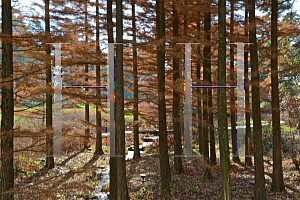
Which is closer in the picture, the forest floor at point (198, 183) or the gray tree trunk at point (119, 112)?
the gray tree trunk at point (119, 112)

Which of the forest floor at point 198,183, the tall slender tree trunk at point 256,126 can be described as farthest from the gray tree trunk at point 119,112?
the tall slender tree trunk at point 256,126

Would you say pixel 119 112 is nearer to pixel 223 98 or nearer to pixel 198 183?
pixel 223 98

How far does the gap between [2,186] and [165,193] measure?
4724mm

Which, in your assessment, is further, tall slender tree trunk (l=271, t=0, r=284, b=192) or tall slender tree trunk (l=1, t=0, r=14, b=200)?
tall slender tree trunk (l=271, t=0, r=284, b=192)

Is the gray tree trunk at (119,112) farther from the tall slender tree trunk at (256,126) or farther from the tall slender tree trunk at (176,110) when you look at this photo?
the tall slender tree trunk at (256,126)

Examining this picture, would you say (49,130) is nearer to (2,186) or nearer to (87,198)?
(2,186)

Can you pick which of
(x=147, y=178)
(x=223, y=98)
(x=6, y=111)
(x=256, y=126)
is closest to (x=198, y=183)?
(x=147, y=178)

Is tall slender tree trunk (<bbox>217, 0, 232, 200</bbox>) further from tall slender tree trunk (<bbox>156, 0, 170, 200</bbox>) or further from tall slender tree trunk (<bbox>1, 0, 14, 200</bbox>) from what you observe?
tall slender tree trunk (<bbox>1, 0, 14, 200</bbox>)

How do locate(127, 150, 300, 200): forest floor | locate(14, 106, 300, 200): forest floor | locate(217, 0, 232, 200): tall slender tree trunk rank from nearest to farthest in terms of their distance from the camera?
locate(217, 0, 232, 200): tall slender tree trunk < locate(14, 106, 300, 200): forest floor < locate(127, 150, 300, 200): forest floor

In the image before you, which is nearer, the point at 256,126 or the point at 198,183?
the point at 256,126

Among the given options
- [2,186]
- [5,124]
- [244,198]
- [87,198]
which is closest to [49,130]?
[5,124]

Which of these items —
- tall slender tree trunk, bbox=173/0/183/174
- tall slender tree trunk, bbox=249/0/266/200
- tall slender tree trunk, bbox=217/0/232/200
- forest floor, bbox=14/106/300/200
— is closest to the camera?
tall slender tree trunk, bbox=217/0/232/200

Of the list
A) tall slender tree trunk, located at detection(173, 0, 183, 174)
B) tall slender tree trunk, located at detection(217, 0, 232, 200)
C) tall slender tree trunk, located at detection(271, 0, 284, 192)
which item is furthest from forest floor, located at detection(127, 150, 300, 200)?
tall slender tree trunk, located at detection(217, 0, 232, 200)

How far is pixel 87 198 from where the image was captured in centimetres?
885
